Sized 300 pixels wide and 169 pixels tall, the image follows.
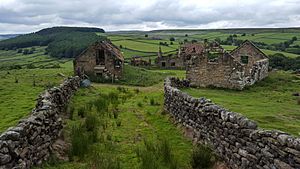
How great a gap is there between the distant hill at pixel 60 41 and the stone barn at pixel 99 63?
5408cm

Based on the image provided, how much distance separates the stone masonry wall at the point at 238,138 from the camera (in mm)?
7219

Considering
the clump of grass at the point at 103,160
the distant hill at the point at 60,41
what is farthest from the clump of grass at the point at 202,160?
the distant hill at the point at 60,41

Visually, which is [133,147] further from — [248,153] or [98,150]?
[248,153]

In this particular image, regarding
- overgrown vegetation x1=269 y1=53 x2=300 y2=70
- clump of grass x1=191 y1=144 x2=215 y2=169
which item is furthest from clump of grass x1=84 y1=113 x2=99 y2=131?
overgrown vegetation x1=269 y1=53 x2=300 y2=70

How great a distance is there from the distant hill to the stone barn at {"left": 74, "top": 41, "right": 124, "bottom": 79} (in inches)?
2129

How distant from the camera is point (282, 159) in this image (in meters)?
7.28

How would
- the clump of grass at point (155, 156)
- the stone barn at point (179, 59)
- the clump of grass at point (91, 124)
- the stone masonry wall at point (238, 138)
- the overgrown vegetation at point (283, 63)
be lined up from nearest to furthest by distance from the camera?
the stone masonry wall at point (238, 138)
the clump of grass at point (155, 156)
the clump of grass at point (91, 124)
the overgrown vegetation at point (283, 63)
the stone barn at point (179, 59)

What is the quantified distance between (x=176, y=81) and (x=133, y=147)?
1585 centimetres

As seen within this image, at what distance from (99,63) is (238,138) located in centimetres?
3375

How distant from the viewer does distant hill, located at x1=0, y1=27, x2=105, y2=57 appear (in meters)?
100

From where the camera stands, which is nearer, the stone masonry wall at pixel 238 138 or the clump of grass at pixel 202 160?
the stone masonry wall at pixel 238 138

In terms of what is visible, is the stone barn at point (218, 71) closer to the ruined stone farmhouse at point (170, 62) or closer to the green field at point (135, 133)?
the green field at point (135, 133)

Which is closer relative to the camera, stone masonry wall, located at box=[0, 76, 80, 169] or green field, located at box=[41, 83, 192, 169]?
stone masonry wall, located at box=[0, 76, 80, 169]

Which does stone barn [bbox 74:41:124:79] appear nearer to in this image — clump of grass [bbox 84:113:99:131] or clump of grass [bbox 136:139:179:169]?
clump of grass [bbox 84:113:99:131]
